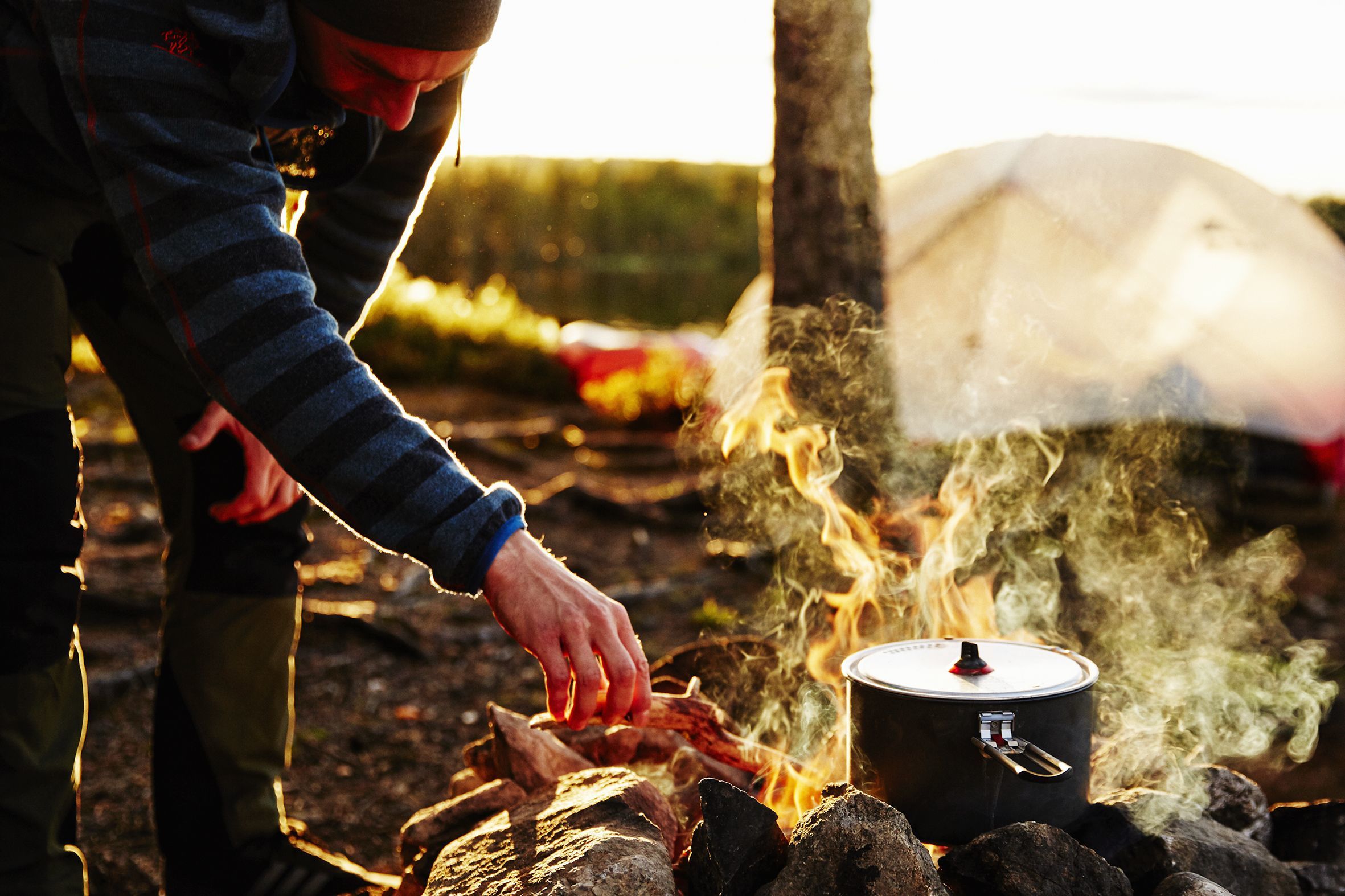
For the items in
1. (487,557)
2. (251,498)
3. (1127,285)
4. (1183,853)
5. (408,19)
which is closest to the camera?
(487,557)

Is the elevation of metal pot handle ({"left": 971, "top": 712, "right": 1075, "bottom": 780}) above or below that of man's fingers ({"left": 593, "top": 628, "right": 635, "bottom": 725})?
below

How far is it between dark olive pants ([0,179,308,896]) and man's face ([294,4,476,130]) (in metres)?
0.60

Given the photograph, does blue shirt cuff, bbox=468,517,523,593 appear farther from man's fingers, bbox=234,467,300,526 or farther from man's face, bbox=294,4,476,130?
man's fingers, bbox=234,467,300,526

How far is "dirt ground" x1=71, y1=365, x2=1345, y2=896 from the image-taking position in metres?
3.57

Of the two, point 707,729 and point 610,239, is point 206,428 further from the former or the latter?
point 610,239

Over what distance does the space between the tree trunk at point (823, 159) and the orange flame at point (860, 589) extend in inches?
51.1

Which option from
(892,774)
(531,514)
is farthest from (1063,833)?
(531,514)

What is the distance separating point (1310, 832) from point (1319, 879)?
0.58ft

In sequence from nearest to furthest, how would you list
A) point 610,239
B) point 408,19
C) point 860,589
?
point 408,19 → point 860,589 → point 610,239

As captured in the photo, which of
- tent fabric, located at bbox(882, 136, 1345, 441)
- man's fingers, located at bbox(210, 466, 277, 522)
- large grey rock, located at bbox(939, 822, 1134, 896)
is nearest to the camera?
large grey rock, located at bbox(939, 822, 1134, 896)

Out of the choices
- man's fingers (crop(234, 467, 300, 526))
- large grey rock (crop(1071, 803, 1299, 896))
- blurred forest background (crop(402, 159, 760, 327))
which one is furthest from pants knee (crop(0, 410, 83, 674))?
blurred forest background (crop(402, 159, 760, 327))

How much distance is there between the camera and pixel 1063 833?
192 cm

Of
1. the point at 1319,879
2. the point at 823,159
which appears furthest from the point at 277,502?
the point at 823,159

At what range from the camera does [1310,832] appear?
8.16 feet
